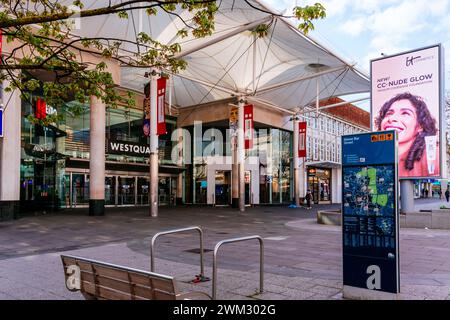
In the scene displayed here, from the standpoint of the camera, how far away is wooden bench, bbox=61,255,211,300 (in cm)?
366

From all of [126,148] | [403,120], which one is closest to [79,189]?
[126,148]

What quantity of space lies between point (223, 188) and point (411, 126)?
2189 centimetres

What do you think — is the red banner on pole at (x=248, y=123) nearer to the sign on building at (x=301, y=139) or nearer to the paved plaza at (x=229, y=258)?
the sign on building at (x=301, y=139)

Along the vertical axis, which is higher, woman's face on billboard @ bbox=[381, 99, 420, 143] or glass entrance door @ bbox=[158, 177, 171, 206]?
woman's face on billboard @ bbox=[381, 99, 420, 143]

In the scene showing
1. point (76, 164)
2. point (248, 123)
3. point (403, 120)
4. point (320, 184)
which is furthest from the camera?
point (320, 184)

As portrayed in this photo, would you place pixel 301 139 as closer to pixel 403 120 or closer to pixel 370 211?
pixel 403 120

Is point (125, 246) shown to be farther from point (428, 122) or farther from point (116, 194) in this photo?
point (116, 194)

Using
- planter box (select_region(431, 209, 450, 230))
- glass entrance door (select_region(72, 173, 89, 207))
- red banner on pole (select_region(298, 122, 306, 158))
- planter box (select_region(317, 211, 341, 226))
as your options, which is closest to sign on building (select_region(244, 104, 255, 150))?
red banner on pole (select_region(298, 122, 306, 158))

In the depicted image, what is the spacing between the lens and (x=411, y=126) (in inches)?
645

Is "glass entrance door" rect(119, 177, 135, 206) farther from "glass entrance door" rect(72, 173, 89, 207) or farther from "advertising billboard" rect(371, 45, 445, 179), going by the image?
"advertising billboard" rect(371, 45, 445, 179)

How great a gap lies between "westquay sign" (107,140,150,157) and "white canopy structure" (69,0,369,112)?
4823 mm

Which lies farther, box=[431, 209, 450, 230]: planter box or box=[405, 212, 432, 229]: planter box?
box=[405, 212, 432, 229]: planter box
